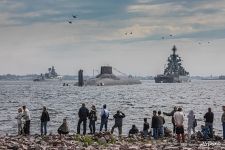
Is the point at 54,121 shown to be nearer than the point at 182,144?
No

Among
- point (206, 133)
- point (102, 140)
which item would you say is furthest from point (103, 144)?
point (206, 133)

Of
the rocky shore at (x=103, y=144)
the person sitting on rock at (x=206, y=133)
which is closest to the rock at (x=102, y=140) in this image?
the rocky shore at (x=103, y=144)

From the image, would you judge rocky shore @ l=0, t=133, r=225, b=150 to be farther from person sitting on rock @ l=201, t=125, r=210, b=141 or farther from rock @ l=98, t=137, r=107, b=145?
person sitting on rock @ l=201, t=125, r=210, b=141

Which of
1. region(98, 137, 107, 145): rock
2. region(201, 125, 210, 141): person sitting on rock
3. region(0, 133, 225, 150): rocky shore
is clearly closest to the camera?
region(0, 133, 225, 150): rocky shore

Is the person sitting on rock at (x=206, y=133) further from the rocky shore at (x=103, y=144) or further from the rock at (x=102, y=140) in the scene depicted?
the rock at (x=102, y=140)

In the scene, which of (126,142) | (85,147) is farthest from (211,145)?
(85,147)

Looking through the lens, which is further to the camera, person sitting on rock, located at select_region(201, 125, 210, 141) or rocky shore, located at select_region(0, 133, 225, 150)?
person sitting on rock, located at select_region(201, 125, 210, 141)

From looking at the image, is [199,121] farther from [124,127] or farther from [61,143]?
[61,143]

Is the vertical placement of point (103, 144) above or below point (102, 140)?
below

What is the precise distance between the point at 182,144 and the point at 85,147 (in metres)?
6.05

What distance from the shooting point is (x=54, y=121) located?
58938 millimetres

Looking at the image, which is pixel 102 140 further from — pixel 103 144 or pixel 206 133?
pixel 206 133

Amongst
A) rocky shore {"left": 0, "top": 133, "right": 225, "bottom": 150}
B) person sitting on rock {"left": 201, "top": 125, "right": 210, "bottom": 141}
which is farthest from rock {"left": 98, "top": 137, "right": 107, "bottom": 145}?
person sitting on rock {"left": 201, "top": 125, "right": 210, "bottom": 141}

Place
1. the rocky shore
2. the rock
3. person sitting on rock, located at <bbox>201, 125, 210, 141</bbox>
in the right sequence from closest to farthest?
the rocky shore → the rock → person sitting on rock, located at <bbox>201, 125, 210, 141</bbox>
